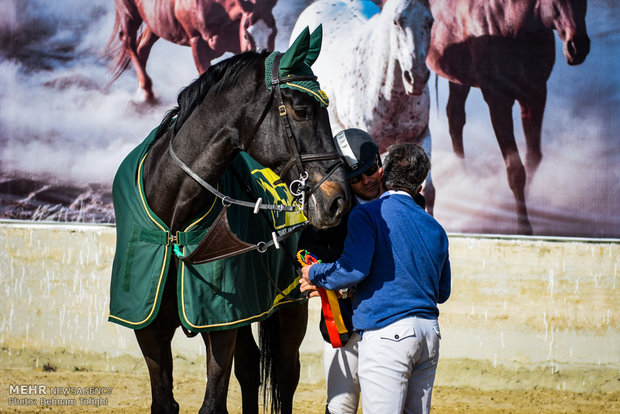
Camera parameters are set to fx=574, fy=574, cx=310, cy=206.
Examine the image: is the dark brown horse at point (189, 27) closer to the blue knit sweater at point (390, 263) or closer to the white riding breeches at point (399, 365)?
the blue knit sweater at point (390, 263)

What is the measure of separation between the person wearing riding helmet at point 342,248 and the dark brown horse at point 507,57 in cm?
249

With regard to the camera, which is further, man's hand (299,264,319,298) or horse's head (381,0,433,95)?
horse's head (381,0,433,95)

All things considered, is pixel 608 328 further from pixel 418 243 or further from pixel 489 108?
pixel 418 243

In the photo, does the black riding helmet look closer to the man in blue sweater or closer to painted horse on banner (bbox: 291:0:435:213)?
the man in blue sweater

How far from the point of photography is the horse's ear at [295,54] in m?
2.07

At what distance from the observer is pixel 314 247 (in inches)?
90.4

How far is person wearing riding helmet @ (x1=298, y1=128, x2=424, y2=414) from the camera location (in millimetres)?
2168

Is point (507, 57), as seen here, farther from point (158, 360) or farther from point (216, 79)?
point (158, 360)

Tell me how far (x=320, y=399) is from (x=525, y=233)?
6.70ft

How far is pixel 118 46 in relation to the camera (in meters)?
4.82

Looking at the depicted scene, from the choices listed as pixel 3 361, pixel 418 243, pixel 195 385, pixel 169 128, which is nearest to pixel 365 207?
pixel 418 243

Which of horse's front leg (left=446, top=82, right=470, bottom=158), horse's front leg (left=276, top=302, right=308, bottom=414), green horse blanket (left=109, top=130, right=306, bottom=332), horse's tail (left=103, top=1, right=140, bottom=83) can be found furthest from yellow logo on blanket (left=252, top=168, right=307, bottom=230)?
horse's tail (left=103, top=1, right=140, bottom=83)

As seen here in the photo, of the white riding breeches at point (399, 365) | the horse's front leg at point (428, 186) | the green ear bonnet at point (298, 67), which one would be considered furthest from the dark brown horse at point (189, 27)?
the white riding breeches at point (399, 365)

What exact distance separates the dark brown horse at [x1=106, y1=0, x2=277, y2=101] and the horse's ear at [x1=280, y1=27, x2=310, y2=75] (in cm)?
268
